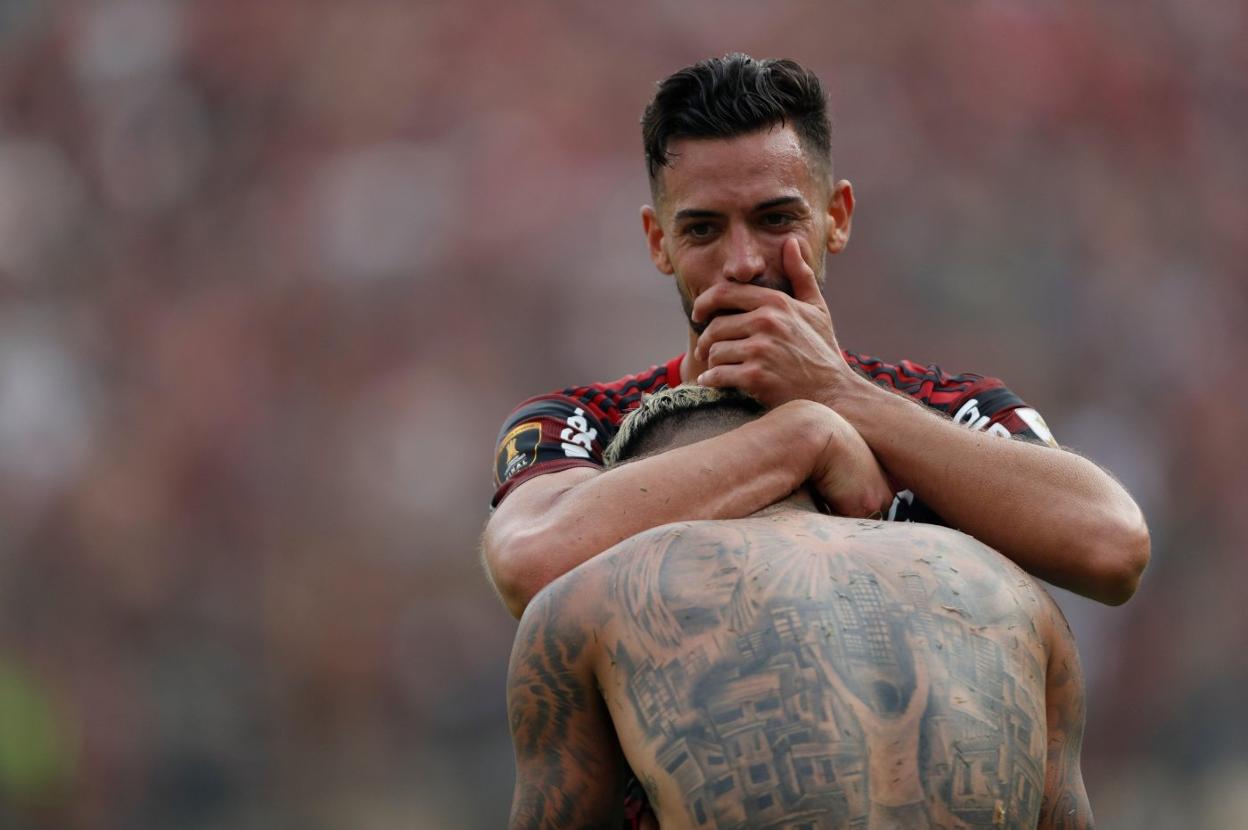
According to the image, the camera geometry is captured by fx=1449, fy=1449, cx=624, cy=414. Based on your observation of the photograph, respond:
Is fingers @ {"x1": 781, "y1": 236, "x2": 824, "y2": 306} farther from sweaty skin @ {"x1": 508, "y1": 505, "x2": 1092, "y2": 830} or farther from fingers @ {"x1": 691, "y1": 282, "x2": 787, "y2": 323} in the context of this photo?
sweaty skin @ {"x1": 508, "y1": 505, "x2": 1092, "y2": 830}

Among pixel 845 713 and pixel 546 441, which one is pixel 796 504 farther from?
pixel 546 441

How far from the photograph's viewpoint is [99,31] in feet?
26.3

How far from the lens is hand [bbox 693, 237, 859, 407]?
10.1 ft

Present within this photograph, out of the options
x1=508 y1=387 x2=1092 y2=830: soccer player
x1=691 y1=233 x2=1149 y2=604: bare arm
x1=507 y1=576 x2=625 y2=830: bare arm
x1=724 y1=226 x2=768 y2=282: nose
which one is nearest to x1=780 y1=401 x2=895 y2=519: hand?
x1=691 y1=233 x2=1149 y2=604: bare arm

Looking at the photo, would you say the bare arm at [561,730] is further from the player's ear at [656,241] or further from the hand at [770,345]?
the player's ear at [656,241]

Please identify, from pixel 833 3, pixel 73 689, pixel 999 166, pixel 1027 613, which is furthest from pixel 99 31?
pixel 1027 613

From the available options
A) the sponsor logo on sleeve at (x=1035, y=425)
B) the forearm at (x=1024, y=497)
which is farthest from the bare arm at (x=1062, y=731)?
the sponsor logo on sleeve at (x=1035, y=425)

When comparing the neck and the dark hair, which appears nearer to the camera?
the neck

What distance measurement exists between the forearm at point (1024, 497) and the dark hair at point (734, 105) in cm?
85

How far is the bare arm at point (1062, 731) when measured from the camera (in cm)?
251

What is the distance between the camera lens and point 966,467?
2.99m

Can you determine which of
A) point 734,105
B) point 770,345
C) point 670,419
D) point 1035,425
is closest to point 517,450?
point 670,419

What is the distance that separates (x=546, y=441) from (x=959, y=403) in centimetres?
104

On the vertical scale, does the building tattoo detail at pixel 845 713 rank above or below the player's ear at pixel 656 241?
below
